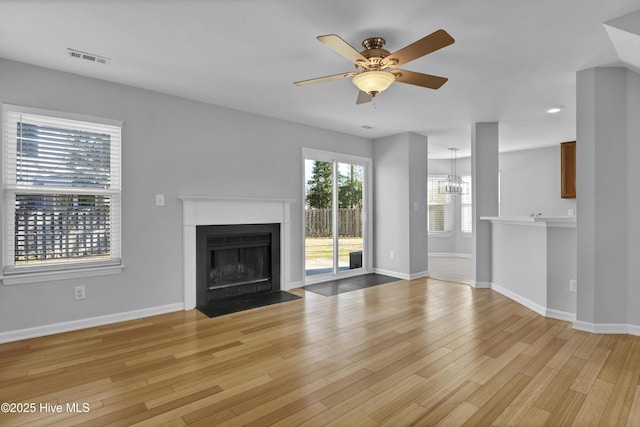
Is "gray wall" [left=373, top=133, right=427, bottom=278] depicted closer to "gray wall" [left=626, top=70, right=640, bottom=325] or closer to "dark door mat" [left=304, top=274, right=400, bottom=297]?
"dark door mat" [left=304, top=274, right=400, bottom=297]

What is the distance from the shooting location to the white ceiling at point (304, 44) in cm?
230

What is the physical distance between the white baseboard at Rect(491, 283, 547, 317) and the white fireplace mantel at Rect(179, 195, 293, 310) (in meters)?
3.02

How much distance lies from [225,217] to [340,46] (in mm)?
2785

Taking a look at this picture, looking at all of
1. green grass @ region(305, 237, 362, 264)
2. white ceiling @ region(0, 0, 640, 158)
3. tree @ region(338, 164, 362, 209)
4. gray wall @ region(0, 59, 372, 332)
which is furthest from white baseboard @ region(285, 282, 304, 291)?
white ceiling @ region(0, 0, 640, 158)

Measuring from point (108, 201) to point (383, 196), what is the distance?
169 inches

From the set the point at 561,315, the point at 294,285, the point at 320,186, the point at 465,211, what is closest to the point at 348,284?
the point at 294,285

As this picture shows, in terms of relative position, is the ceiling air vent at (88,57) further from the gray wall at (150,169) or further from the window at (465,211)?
the window at (465,211)

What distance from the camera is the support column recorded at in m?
5.21

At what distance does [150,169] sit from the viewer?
3838mm

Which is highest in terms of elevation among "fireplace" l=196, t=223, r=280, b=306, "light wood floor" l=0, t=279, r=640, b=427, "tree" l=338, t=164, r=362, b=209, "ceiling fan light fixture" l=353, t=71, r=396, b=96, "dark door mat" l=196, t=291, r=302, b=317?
"ceiling fan light fixture" l=353, t=71, r=396, b=96

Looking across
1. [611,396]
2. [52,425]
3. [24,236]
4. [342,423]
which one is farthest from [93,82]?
[611,396]

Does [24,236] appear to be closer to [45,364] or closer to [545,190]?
[45,364]

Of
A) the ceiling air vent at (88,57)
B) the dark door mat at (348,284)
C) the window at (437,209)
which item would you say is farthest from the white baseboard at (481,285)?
the ceiling air vent at (88,57)

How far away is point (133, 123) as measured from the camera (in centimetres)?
373
